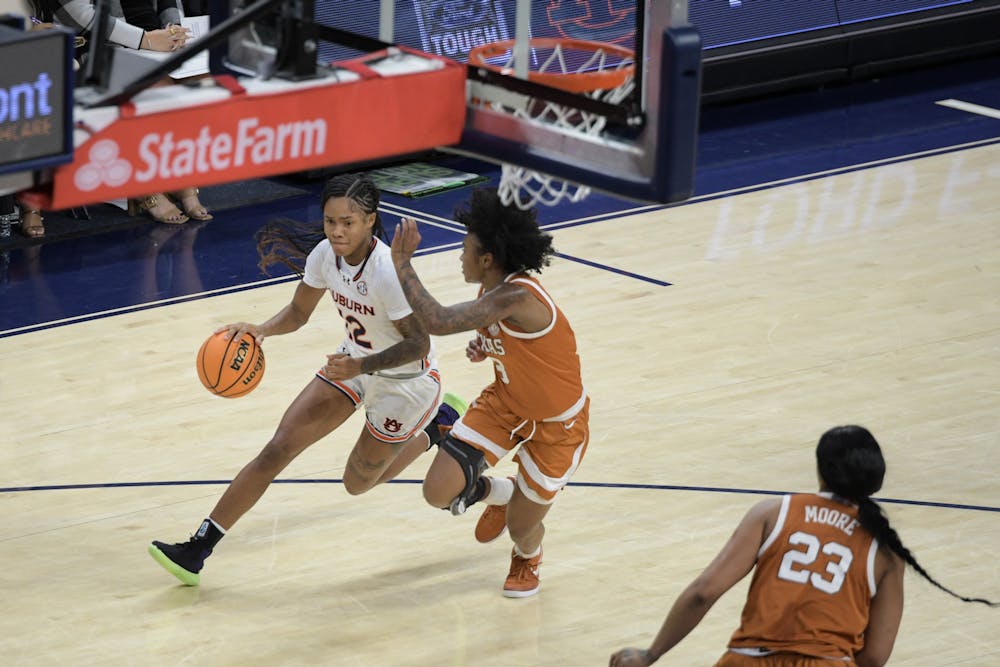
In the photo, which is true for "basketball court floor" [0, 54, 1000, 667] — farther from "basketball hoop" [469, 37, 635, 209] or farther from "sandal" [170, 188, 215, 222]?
"basketball hoop" [469, 37, 635, 209]

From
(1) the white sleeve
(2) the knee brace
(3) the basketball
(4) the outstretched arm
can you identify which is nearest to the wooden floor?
(2) the knee brace

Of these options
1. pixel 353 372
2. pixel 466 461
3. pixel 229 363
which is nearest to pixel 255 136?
pixel 353 372

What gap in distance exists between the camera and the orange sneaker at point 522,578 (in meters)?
6.71

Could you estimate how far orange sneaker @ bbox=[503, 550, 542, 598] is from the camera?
6.71m

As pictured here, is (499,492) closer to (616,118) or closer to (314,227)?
(314,227)

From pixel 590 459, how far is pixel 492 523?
111cm

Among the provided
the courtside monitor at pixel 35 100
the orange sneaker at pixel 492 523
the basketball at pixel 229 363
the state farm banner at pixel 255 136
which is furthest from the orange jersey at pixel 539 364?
the courtside monitor at pixel 35 100

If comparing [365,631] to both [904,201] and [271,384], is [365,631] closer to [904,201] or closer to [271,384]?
[271,384]

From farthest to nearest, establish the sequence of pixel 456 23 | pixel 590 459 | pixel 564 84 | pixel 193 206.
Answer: pixel 193 206, pixel 456 23, pixel 590 459, pixel 564 84

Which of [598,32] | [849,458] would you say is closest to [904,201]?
[598,32]

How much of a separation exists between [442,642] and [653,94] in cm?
262

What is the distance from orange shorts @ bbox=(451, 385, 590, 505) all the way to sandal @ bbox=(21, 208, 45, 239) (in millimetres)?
5566

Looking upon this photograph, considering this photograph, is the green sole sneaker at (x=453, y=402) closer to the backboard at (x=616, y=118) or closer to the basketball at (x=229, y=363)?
the basketball at (x=229, y=363)

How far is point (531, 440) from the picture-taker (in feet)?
21.6
